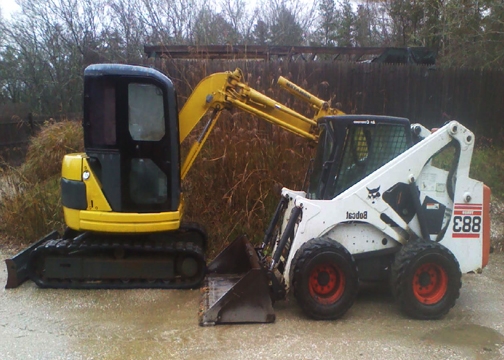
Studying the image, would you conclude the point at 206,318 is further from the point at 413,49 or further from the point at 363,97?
the point at 413,49

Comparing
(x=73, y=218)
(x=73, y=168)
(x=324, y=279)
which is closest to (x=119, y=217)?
(x=73, y=218)

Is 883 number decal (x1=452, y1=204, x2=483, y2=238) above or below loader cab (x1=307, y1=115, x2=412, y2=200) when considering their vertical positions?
below

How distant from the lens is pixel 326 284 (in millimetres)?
5277

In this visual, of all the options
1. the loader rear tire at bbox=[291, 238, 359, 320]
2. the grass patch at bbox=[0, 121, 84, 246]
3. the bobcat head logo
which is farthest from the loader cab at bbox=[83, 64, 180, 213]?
the grass patch at bbox=[0, 121, 84, 246]

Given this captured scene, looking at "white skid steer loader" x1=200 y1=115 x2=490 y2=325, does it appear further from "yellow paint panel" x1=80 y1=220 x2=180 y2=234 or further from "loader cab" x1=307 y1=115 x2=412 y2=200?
"yellow paint panel" x1=80 y1=220 x2=180 y2=234

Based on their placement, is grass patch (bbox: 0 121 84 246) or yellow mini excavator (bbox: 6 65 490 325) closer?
yellow mini excavator (bbox: 6 65 490 325)

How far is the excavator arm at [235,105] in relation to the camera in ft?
20.8

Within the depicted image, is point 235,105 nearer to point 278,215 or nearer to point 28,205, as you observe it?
point 278,215

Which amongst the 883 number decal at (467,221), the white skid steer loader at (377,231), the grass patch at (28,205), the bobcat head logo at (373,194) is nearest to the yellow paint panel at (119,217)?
the white skid steer loader at (377,231)

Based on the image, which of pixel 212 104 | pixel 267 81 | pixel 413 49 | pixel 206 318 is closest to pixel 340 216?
pixel 206 318

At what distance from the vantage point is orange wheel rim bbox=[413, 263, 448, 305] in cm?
532

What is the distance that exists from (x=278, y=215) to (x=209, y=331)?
171 centimetres

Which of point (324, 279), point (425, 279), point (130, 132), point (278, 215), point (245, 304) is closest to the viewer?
point (245, 304)

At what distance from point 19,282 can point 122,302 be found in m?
1.34
